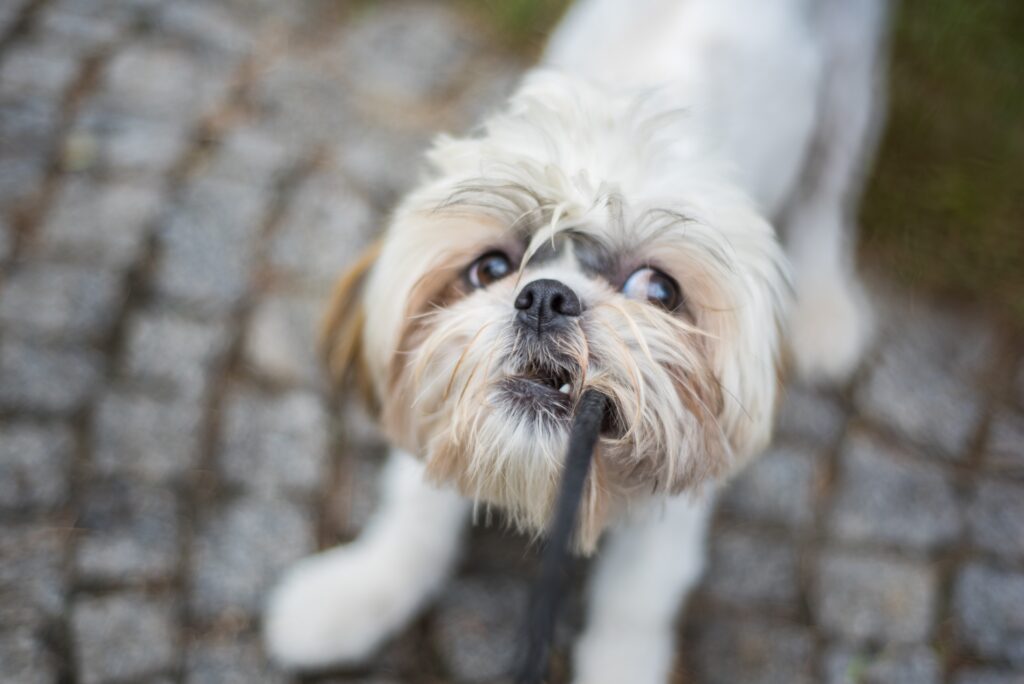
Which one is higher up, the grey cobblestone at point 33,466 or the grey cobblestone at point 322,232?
the grey cobblestone at point 322,232

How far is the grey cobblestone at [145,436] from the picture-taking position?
2.59m

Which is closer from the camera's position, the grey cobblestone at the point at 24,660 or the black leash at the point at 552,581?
the black leash at the point at 552,581

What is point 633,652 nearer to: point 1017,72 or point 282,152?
point 282,152

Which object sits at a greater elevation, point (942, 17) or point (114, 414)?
point (942, 17)

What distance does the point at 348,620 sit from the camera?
7.66 ft

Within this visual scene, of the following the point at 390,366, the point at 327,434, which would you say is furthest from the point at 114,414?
the point at 390,366

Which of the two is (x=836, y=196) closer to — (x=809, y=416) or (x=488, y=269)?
(x=809, y=416)

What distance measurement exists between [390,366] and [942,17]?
3.42 metres

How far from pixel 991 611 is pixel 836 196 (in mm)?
1594

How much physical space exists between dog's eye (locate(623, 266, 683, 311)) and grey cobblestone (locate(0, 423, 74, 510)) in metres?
1.83

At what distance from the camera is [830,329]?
307cm

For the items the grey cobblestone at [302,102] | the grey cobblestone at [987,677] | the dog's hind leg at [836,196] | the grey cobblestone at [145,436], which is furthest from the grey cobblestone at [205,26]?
the grey cobblestone at [987,677]

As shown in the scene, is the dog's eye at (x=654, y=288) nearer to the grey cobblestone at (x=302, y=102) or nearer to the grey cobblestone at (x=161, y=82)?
the grey cobblestone at (x=302, y=102)

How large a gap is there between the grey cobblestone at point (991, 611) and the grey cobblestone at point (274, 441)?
2.08 m
